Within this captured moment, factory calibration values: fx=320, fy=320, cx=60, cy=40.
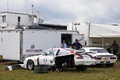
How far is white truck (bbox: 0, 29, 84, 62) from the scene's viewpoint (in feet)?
71.0

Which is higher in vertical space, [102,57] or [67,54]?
[67,54]

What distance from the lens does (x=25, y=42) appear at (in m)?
21.7

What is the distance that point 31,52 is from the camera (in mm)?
21844

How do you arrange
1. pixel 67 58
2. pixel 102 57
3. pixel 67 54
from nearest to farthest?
1. pixel 67 54
2. pixel 67 58
3. pixel 102 57

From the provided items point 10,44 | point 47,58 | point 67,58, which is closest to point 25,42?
point 10,44

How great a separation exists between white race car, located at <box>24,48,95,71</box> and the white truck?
3.37 meters

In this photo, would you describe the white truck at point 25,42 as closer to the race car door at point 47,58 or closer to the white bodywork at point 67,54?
the white bodywork at point 67,54

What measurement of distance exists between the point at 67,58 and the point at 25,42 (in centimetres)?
535

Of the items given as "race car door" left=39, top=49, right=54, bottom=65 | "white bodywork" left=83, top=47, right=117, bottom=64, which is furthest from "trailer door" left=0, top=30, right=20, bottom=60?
"white bodywork" left=83, top=47, right=117, bottom=64

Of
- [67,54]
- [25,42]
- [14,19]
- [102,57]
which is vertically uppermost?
[14,19]

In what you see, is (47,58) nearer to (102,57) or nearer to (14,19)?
(102,57)

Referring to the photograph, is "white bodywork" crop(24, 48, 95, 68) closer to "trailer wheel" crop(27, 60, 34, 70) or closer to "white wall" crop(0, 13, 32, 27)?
"trailer wheel" crop(27, 60, 34, 70)

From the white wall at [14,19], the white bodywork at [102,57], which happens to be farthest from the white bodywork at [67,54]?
the white wall at [14,19]

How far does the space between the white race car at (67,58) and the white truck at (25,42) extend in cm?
337
